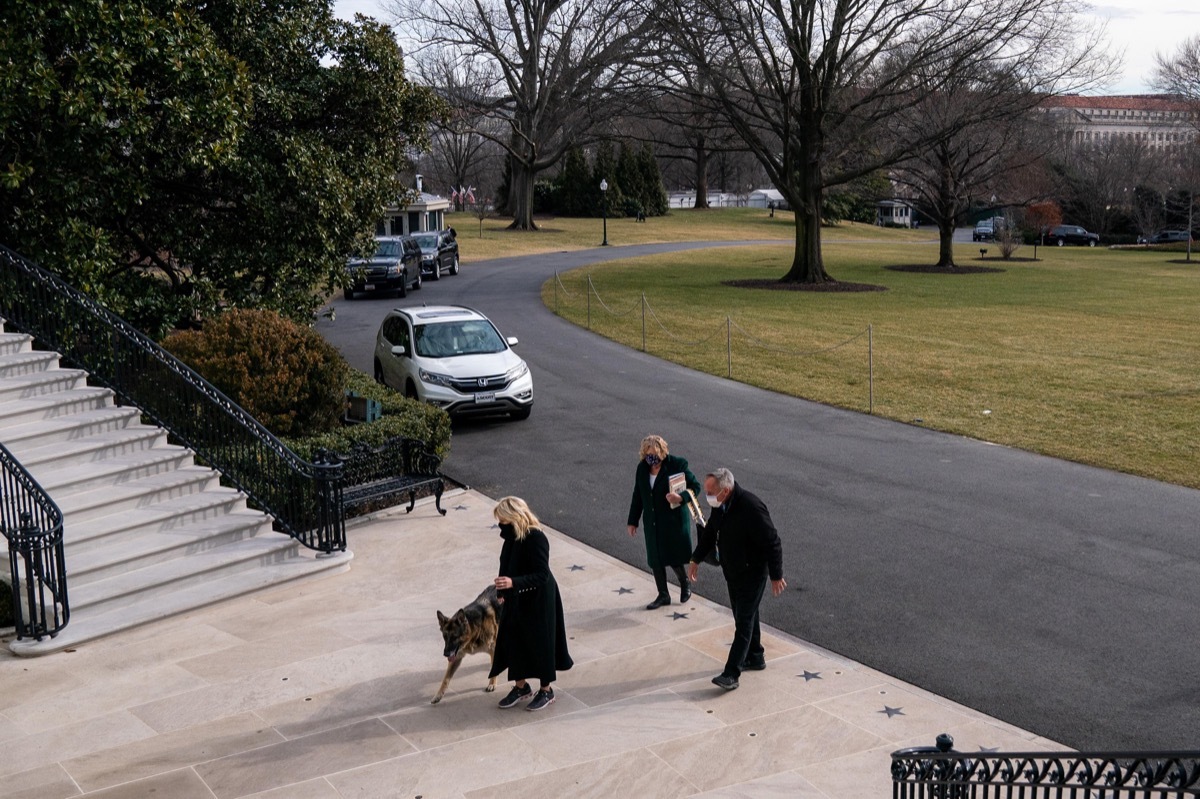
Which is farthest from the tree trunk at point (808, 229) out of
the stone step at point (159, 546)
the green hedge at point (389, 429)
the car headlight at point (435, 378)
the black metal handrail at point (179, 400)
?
the stone step at point (159, 546)

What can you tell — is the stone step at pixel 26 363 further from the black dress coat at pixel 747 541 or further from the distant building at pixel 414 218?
the distant building at pixel 414 218

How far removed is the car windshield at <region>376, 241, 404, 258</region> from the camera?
1471 inches

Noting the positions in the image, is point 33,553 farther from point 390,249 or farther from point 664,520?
point 390,249

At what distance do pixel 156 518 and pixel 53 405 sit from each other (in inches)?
89.9

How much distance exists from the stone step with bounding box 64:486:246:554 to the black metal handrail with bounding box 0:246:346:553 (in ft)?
0.89

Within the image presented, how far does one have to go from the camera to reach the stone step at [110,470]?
11.5 meters

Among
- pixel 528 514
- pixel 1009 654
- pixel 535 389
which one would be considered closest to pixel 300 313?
pixel 535 389

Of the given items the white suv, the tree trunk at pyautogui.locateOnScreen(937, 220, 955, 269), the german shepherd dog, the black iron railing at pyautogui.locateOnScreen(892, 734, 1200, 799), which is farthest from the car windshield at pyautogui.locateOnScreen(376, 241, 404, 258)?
the black iron railing at pyautogui.locateOnScreen(892, 734, 1200, 799)

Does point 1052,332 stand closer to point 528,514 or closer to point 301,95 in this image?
point 301,95

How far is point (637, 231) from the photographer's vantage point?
7656 cm

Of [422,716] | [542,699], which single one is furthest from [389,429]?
[542,699]

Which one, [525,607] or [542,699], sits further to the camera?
[542,699]

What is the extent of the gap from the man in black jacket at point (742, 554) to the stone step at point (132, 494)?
20.6 ft

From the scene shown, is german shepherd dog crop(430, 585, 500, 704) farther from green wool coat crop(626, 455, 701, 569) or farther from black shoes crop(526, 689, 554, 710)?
green wool coat crop(626, 455, 701, 569)
